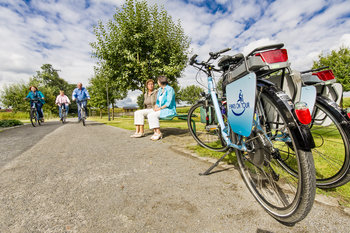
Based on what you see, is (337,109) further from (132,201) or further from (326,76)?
(132,201)

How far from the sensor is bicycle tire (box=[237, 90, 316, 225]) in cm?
108

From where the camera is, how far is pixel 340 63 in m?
22.7

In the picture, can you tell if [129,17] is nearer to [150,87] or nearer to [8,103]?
[150,87]

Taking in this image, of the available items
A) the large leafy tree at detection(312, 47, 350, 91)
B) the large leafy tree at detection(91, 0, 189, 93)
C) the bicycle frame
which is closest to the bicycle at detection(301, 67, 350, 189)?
the bicycle frame

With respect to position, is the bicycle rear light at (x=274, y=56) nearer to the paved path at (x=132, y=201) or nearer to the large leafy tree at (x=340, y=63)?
the paved path at (x=132, y=201)

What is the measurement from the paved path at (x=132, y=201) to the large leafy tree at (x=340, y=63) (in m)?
29.9

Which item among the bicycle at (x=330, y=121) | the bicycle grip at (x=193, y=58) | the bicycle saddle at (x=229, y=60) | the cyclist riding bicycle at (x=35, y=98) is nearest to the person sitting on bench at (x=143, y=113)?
the bicycle grip at (x=193, y=58)

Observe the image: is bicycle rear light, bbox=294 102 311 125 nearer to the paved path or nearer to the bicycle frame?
the bicycle frame

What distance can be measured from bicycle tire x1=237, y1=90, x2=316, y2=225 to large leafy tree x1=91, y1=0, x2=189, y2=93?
10526 mm

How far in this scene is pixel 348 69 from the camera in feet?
72.0

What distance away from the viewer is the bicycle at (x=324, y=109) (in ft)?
5.02

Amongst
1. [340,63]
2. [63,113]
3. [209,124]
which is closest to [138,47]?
[63,113]

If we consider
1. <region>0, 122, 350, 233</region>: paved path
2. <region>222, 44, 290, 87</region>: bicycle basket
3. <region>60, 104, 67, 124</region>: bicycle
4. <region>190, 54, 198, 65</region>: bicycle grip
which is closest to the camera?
<region>0, 122, 350, 233</region>: paved path

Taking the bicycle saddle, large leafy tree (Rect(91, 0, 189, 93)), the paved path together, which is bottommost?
the paved path
